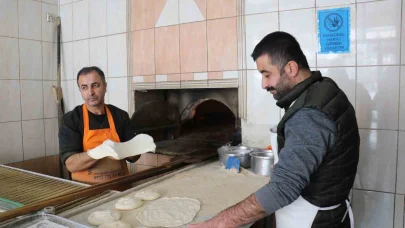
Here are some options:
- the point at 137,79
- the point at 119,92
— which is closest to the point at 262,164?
the point at 137,79

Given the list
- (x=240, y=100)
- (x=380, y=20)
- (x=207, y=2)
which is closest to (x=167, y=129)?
(x=240, y=100)

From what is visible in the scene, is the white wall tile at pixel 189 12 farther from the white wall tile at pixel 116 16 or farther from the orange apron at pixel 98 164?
the orange apron at pixel 98 164

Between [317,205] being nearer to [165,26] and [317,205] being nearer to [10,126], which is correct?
[165,26]

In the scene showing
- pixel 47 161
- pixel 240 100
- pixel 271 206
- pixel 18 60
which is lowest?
pixel 47 161

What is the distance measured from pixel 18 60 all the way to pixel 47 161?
3.24ft

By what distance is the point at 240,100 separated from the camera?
224cm

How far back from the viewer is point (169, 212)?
51.4 inches

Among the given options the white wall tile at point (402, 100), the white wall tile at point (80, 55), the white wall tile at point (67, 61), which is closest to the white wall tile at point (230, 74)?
the white wall tile at point (402, 100)

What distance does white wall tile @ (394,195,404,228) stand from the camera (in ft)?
5.78

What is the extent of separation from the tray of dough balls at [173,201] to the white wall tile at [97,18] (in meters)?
1.74

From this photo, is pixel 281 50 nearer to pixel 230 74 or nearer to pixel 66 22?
pixel 230 74

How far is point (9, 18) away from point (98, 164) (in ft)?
5.86

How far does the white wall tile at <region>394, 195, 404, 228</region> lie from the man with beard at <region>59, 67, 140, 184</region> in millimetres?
1625

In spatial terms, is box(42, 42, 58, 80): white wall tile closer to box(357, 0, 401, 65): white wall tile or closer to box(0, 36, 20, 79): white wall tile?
box(0, 36, 20, 79): white wall tile
